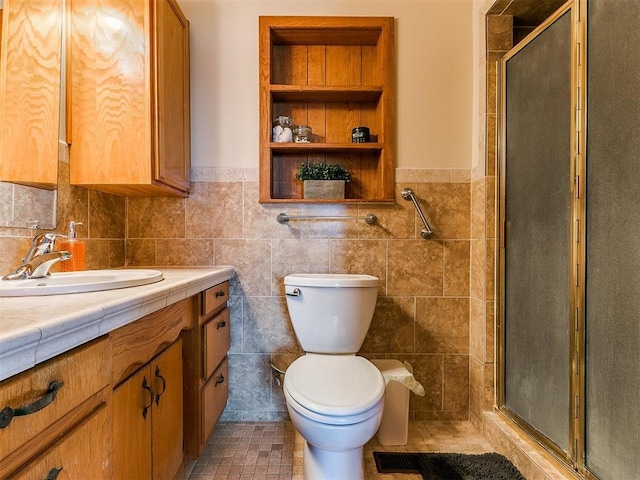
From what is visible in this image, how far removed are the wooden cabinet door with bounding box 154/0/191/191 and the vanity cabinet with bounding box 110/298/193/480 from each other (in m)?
0.67

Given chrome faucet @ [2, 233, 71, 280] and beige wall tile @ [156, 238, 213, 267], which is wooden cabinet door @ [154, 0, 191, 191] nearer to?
beige wall tile @ [156, 238, 213, 267]

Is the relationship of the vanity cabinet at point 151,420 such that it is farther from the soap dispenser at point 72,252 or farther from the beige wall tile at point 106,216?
the beige wall tile at point 106,216

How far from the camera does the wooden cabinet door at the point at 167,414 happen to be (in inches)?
38.4

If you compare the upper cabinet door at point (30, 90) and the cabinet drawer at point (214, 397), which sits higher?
the upper cabinet door at point (30, 90)

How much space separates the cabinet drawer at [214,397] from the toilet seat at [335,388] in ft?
1.17

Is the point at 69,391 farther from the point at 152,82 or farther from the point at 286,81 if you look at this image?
the point at 286,81

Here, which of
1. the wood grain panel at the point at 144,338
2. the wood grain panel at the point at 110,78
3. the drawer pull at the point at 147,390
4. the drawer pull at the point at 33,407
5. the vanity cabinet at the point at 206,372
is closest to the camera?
the drawer pull at the point at 33,407

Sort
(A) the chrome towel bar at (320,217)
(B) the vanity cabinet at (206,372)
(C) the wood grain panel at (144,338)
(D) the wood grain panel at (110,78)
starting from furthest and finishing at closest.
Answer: (A) the chrome towel bar at (320,217)
(D) the wood grain panel at (110,78)
(B) the vanity cabinet at (206,372)
(C) the wood grain panel at (144,338)

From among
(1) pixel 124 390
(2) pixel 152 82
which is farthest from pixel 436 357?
(2) pixel 152 82

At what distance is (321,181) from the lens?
1726 mm

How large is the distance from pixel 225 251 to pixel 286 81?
0.97 metres

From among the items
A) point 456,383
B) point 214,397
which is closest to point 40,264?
point 214,397

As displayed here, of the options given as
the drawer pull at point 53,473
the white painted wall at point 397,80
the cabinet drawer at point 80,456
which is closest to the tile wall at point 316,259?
the white painted wall at point 397,80

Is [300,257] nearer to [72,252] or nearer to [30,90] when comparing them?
[72,252]
